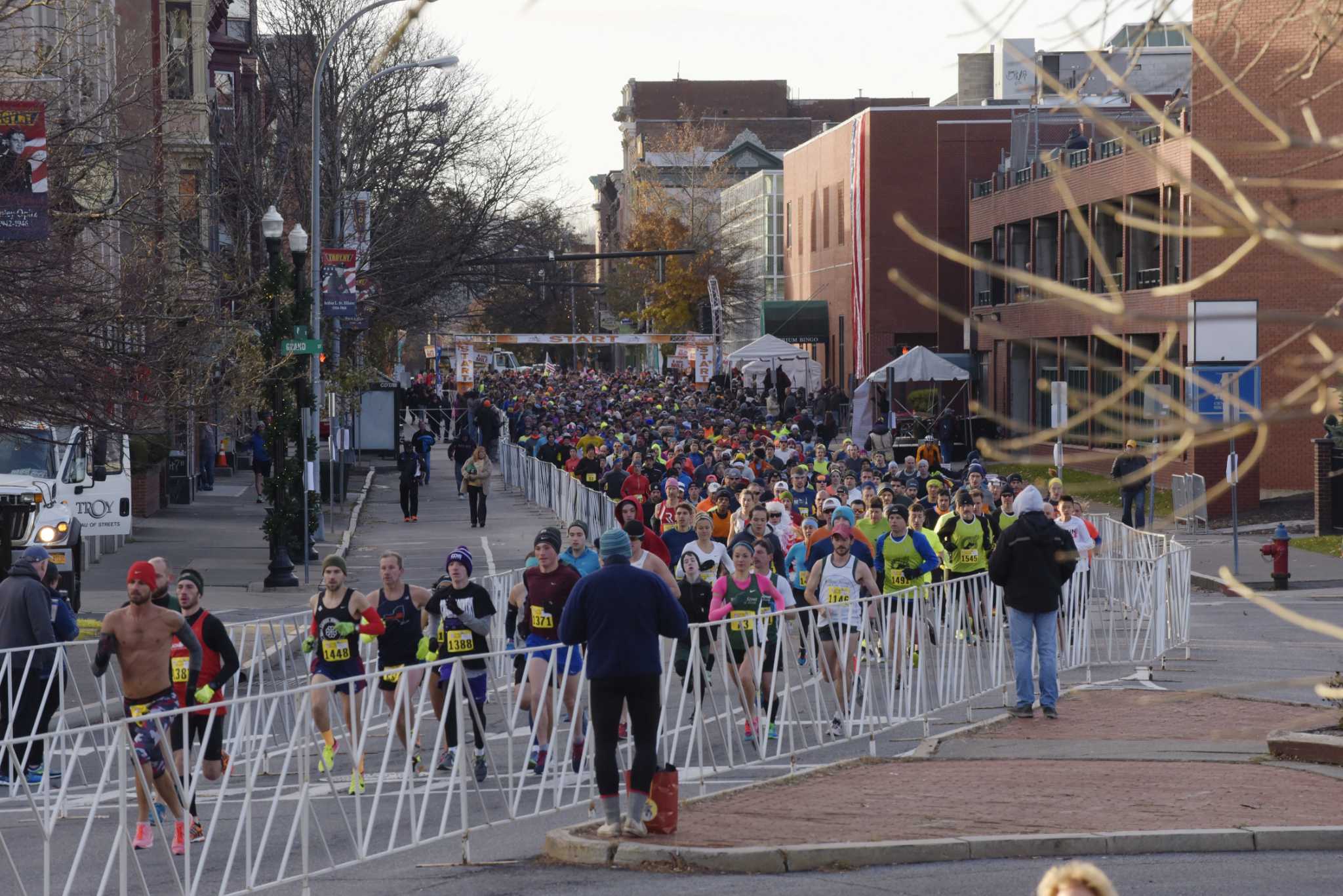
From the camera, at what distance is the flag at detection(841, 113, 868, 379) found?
6381cm

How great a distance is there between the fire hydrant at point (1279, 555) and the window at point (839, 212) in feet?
153

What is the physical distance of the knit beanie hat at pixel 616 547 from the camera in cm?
966

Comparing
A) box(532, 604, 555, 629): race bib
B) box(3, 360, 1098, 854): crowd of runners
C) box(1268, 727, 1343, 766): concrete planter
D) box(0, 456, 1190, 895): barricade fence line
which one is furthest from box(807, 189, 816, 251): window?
box(1268, 727, 1343, 766): concrete planter

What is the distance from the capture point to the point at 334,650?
39.5 ft

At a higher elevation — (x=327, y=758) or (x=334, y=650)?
(x=334, y=650)

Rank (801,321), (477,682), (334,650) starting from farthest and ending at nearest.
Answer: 1. (801,321)
2. (334,650)
3. (477,682)

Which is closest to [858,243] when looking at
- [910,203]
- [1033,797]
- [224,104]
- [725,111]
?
[910,203]

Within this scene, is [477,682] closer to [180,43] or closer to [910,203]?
[180,43]

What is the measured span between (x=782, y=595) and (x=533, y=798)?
115 inches

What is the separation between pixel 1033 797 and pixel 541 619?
375 centimetres

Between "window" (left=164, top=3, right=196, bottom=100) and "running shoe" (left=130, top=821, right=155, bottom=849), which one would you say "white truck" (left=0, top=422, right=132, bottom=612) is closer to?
"running shoe" (left=130, top=821, right=155, bottom=849)

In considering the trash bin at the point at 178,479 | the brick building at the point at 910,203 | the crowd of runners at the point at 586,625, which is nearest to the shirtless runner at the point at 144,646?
the crowd of runners at the point at 586,625

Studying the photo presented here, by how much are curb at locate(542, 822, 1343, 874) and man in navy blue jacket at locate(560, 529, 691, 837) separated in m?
0.25

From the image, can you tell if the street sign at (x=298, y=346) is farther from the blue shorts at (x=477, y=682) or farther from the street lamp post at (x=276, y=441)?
the blue shorts at (x=477, y=682)
